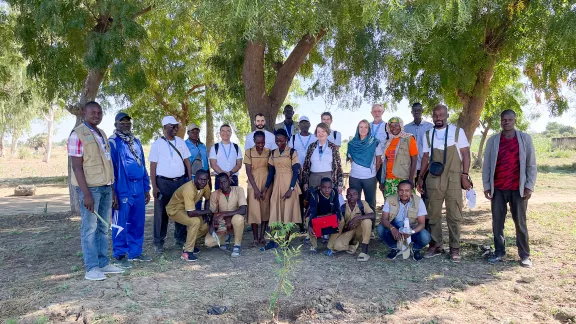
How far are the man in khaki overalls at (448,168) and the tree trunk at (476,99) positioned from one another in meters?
3.01

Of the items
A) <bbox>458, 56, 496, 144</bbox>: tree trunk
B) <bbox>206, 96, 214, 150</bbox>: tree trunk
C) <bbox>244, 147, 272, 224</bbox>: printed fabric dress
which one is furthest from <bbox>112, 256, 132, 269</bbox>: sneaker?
<bbox>206, 96, 214, 150</bbox>: tree trunk

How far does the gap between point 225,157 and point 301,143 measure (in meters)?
1.17

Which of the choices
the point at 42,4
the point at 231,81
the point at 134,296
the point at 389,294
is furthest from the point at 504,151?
the point at 42,4

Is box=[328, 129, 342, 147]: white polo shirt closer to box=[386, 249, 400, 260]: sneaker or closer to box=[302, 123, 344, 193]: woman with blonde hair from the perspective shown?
box=[302, 123, 344, 193]: woman with blonde hair

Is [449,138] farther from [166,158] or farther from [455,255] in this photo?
[166,158]

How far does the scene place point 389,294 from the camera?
4371 mm

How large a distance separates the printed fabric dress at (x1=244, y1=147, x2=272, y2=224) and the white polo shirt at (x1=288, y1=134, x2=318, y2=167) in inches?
19.9

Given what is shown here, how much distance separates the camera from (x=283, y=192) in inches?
242

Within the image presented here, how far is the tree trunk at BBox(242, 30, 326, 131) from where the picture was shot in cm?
796

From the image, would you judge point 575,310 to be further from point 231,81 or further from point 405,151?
point 231,81

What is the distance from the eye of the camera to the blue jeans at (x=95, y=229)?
15.4 ft

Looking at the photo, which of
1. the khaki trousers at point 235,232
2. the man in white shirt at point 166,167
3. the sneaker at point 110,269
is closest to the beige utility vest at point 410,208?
the khaki trousers at point 235,232

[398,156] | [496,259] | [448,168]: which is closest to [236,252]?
[398,156]

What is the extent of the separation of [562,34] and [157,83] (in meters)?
11.0
